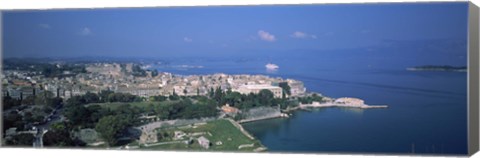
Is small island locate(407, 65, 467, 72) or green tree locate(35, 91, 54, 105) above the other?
small island locate(407, 65, 467, 72)

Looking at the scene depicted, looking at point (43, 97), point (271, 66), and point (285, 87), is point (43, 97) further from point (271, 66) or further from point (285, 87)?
point (285, 87)

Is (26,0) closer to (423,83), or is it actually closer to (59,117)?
(59,117)

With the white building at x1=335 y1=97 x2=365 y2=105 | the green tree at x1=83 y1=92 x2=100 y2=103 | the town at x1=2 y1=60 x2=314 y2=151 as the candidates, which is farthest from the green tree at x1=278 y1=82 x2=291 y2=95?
the green tree at x1=83 y1=92 x2=100 y2=103

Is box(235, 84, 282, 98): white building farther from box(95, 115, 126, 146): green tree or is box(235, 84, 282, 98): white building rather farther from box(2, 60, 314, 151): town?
box(95, 115, 126, 146): green tree

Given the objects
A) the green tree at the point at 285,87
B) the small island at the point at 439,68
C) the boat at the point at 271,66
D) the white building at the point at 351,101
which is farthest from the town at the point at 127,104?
the small island at the point at 439,68

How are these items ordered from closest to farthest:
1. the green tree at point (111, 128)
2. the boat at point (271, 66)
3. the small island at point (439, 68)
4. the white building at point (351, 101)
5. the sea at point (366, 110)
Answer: the small island at point (439, 68) → the sea at point (366, 110) → the white building at point (351, 101) → the boat at point (271, 66) → the green tree at point (111, 128)

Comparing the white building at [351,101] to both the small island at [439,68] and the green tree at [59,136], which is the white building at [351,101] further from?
the green tree at [59,136]

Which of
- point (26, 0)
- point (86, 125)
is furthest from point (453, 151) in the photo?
point (26, 0)

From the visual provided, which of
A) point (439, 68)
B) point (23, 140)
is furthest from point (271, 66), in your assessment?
point (23, 140)
